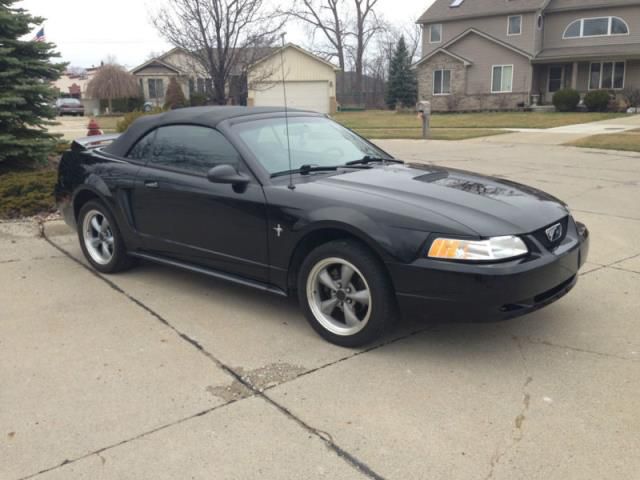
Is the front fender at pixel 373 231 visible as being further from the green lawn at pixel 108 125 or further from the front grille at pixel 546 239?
the green lawn at pixel 108 125

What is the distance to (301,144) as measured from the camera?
4.78 m

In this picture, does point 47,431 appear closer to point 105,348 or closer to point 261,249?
point 105,348

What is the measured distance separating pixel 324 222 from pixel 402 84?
45.9 meters

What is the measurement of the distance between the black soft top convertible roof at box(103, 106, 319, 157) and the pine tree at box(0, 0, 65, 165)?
12.3ft

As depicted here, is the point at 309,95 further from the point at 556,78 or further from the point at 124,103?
the point at 556,78

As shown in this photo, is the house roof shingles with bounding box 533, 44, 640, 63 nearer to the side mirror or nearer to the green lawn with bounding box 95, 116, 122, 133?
the green lawn with bounding box 95, 116, 122, 133

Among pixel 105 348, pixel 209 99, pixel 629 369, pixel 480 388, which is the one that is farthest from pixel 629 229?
pixel 209 99

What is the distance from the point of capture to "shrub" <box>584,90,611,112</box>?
100 feet

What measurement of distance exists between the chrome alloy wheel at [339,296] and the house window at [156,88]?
163 feet

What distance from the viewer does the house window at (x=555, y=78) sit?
35.9m

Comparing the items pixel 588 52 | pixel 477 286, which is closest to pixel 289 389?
pixel 477 286

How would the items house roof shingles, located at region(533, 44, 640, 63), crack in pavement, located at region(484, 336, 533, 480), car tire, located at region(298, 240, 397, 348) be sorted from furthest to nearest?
house roof shingles, located at region(533, 44, 640, 63) → car tire, located at region(298, 240, 397, 348) → crack in pavement, located at region(484, 336, 533, 480)

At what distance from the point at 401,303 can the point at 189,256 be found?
1.86 meters

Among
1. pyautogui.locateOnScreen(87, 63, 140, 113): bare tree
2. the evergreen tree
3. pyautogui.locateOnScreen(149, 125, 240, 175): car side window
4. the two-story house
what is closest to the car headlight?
pyautogui.locateOnScreen(149, 125, 240, 175): car side window
